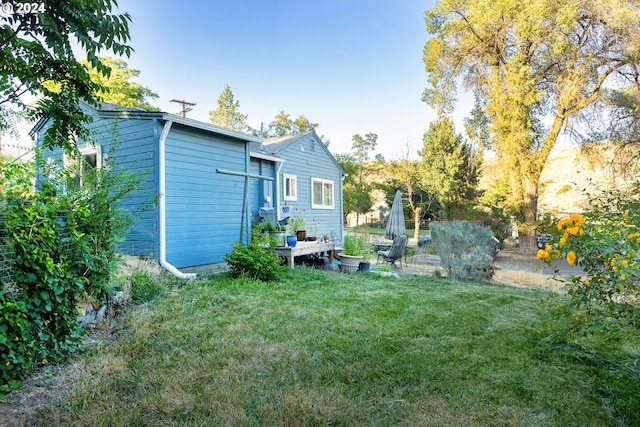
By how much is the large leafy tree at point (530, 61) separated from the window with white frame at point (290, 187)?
8.80m

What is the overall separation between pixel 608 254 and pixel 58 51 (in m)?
4.16

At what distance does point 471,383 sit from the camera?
7.20ft

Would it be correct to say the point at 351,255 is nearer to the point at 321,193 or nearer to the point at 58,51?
the point at 321,193

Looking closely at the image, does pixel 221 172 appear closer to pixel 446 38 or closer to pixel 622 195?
pixel 622 195

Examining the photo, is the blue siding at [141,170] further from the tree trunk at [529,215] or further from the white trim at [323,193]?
the tree trunk at [529,215]

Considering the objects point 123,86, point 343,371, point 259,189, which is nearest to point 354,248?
point 259,189

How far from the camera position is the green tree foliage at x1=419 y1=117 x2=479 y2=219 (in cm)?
1947

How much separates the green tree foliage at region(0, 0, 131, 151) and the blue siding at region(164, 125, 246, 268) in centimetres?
245

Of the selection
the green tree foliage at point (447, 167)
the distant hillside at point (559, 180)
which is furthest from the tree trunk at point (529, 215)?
the distant hillside at point (559, 180)

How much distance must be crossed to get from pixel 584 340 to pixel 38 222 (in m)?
4.32

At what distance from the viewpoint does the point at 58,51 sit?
2.77 meters

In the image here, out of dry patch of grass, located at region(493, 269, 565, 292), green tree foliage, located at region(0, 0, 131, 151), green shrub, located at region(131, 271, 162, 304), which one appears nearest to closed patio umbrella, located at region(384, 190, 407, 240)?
dry patch of grass, located at region(493, 269, 565, 292)

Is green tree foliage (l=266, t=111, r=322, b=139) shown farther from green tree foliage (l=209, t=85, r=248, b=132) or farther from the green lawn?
the green lawn

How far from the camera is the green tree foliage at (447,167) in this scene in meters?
19.5
